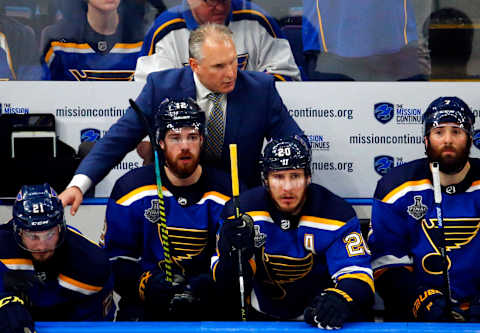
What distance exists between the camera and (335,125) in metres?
3.99

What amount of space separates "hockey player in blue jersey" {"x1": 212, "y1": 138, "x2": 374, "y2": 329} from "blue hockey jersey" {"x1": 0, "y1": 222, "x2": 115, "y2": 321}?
0.48 meters

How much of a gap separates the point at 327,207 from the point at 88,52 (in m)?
1.55

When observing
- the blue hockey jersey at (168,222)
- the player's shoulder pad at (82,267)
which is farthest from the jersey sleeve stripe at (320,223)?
the player's shoulder pad at (82,267)

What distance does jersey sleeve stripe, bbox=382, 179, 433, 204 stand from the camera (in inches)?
131

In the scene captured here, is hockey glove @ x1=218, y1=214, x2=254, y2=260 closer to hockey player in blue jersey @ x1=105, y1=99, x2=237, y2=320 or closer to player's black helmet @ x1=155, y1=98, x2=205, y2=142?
hockey player in blue jersey @ x1=105, y1=99, x2=237, y2=320

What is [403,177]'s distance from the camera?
3.36 metres

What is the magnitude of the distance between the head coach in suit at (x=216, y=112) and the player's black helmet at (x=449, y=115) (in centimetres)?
62

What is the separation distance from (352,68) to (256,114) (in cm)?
63

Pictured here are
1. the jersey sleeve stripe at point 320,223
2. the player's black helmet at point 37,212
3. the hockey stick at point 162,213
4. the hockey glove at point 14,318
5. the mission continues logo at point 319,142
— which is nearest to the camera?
the hockey glove at point 14,318

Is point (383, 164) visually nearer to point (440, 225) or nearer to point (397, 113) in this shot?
point (397, 113)

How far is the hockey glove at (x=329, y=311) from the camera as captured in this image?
2551 millimetres

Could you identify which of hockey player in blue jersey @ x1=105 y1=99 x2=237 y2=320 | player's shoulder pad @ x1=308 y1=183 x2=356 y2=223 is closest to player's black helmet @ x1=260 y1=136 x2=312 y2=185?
player's shoulder pad @ x1=308 y1=183 x2=356 y2=223

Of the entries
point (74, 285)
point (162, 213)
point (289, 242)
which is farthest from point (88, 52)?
point (289, 242)

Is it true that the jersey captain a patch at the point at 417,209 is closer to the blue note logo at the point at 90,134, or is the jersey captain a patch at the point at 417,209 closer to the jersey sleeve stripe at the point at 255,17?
the jersey sleeve stripe at the point at 255,17
